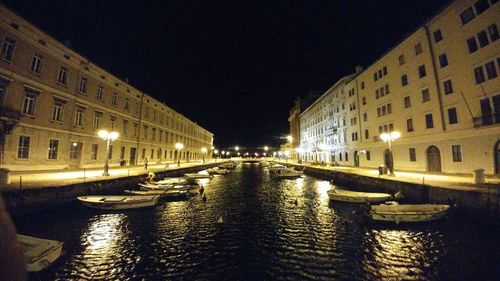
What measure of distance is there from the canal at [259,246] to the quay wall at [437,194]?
38.1 inches

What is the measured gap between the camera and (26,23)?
22969mm

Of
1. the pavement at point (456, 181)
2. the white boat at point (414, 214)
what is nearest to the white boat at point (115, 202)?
the white boat at point (414, 214)

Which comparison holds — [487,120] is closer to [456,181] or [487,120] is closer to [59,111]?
[456,181]

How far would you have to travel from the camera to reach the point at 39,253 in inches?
340

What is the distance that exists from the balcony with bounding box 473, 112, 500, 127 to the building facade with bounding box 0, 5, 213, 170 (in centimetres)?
4296

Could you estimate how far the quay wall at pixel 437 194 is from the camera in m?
13.8

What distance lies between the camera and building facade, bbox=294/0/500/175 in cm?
2195

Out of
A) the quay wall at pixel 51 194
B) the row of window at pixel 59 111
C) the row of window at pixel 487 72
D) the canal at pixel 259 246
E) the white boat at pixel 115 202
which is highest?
the row of window at pixel 487 72

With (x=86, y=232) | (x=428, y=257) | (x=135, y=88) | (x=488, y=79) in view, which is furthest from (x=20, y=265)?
(x=135, y=88)

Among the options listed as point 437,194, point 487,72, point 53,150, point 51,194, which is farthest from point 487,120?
point 53,150

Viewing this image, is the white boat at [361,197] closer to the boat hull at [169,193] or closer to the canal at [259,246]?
the canal at [259,246]

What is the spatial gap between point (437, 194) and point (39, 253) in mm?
22518

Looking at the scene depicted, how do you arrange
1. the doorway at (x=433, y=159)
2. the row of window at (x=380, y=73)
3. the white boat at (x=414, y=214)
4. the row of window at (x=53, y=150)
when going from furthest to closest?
the row of window at (x=380, y=73)
the doorway at (x=433, y=159)
the row of window at (x=53, y=150)
the white boat at (x=414, y=214)

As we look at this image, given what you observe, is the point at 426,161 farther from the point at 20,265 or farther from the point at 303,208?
the point at 20,265
